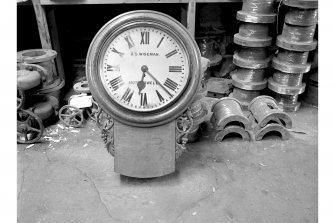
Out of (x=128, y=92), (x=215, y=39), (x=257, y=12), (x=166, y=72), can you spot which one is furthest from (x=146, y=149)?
(x=215, y=39)

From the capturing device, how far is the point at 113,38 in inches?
68.1

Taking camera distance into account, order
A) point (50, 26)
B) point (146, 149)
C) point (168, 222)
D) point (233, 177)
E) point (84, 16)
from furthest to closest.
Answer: point (84, 16) < point (50, 26) < point (233, 177) < point (146, 149) < point (168, 222)

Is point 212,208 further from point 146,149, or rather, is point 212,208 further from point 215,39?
point 215,39

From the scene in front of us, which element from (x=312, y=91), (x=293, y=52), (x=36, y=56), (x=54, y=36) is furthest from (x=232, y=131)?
(x=54, y=36)

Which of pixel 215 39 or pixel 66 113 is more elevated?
pixel 215 39

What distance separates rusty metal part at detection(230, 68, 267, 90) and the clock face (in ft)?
4.56

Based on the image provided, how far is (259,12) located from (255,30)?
0.55ft

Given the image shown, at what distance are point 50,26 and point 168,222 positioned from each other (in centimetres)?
244

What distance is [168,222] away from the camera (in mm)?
1733

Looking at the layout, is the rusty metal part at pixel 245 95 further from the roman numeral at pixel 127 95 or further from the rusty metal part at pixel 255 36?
the roman numeral at pixel 127 95

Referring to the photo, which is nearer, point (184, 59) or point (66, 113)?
point (184, 59)

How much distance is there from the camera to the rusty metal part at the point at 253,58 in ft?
9.55

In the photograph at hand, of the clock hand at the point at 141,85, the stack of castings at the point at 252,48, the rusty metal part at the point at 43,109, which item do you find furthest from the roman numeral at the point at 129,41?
the stack of castings at the point at 252,48

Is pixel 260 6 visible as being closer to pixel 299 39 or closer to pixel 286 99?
pixel 299 39
